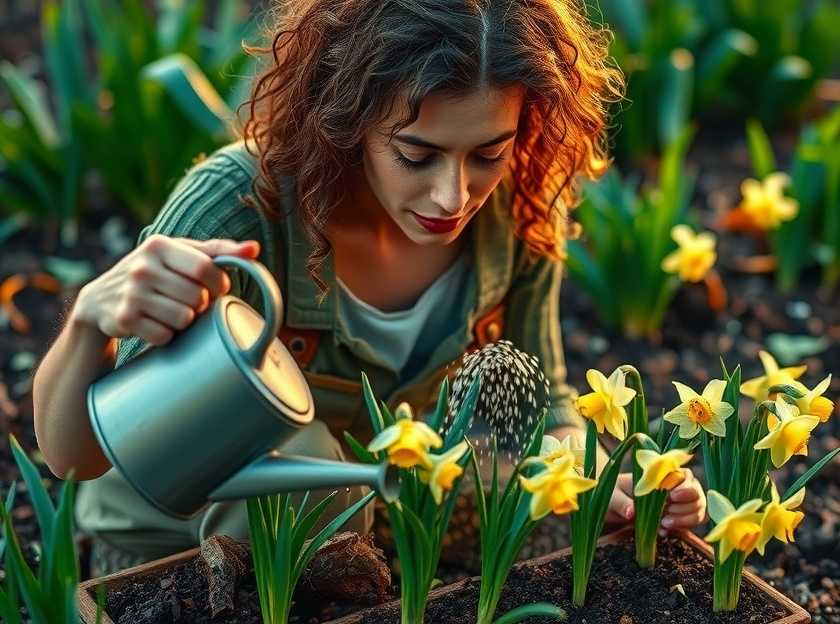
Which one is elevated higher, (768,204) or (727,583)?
(727,583)

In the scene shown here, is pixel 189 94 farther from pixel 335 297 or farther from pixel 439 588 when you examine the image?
pixel 439 588

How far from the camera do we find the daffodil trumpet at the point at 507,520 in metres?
1.79

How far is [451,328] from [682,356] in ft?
3.67

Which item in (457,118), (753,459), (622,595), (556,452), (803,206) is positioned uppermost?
(457,118)

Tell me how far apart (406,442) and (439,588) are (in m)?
0.43

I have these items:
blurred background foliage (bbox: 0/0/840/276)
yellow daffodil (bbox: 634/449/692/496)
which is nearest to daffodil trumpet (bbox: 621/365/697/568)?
yellow daffodil (bbox: 634/449/692/496)

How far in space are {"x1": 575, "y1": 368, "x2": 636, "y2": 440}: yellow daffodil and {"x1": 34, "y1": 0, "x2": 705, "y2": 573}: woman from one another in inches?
9.3

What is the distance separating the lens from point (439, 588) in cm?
197

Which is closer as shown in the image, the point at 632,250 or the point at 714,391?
the point at 714,391

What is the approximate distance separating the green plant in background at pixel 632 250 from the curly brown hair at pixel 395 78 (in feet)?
3.18

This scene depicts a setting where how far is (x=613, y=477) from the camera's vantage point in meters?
1.87

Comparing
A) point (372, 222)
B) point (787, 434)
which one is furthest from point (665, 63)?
point (787, 434)

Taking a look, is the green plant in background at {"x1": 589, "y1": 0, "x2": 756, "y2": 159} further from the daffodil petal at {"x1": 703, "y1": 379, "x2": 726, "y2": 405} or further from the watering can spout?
the watering can spout

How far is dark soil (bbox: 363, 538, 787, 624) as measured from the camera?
6.31 ft
